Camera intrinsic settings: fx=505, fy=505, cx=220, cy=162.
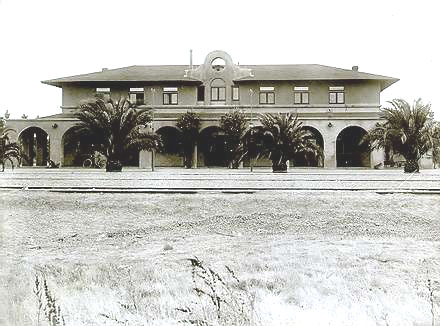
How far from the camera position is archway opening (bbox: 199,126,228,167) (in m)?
33.0

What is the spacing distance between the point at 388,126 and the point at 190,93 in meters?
17.1

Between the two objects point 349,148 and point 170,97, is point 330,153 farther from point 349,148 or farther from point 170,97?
point 170,97

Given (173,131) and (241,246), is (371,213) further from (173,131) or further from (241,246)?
(173,131)

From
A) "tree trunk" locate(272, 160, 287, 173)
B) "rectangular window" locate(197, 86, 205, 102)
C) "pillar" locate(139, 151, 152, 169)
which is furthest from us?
"rectangular window" locate(197, 86, 205, 102)

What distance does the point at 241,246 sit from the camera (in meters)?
6.91

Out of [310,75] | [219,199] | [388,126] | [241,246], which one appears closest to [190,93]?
[310,75]

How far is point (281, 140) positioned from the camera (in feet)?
73.7

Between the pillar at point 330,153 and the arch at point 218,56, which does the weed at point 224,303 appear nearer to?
the pillar at point 330,153

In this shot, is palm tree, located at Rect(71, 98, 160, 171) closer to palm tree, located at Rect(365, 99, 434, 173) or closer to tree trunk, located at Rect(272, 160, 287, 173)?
tree trunk, located at Rect(272, 160, 287, 173)

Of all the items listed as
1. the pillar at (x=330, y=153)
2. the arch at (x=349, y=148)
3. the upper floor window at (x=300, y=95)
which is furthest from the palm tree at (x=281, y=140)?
the upper floor window at (x=300, y=95)

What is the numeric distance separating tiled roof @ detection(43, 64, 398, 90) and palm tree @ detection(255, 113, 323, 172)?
554 inches

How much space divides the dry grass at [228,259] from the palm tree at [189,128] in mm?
20876

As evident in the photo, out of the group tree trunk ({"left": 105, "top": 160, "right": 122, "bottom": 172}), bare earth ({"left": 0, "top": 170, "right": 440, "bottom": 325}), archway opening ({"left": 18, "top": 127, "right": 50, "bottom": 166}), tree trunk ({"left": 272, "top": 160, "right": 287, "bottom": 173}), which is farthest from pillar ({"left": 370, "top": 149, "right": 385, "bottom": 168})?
archway opening ({"left": 18, "top": 127, "right": 50, "bottom": 166})

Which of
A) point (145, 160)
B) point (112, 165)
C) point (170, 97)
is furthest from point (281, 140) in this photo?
point (170, 97)
